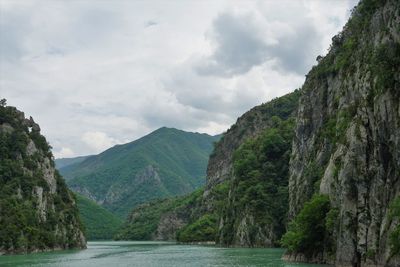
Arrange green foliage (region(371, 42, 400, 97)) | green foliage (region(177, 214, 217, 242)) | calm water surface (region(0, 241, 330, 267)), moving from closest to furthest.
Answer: green foliage (region(371, 42, 400, 97)) < calm water surface (region(0, 241, 330, 267)) < green foliage (region(177, 214, 217, 242))

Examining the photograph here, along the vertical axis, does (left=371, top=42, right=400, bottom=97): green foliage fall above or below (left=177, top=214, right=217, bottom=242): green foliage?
above

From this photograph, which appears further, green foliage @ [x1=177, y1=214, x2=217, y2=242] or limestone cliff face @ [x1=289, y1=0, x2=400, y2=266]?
green foliage @ [x1=177, y1=214, x2=217, y2=242]

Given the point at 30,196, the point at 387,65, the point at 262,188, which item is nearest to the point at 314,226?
the point at 387,65

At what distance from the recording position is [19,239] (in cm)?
12419

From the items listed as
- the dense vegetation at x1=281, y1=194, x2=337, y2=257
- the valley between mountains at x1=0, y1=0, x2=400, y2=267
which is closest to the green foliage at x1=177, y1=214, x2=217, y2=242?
the valley between mountains at x1=0, y1=0, x2=400, y2=267

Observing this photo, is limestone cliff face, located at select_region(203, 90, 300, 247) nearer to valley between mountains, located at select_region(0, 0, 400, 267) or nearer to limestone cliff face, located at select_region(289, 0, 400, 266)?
valley between mountains, located at select_region(0, 0, 400, 267)

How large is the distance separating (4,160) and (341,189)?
107590mm

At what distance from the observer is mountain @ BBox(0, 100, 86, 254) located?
128 metres

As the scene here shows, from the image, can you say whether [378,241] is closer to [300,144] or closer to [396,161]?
[396,161]

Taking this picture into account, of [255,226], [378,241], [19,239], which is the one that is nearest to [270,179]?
[255,226]

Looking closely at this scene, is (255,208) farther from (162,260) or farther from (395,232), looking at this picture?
Answer: (395,232)

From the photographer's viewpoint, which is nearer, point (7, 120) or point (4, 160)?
point (4, 160)

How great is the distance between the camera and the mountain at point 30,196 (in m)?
128

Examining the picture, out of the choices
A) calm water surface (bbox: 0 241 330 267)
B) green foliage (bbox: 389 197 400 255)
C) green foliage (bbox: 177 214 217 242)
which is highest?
green foliage (bbox: 177 214 217 242)
